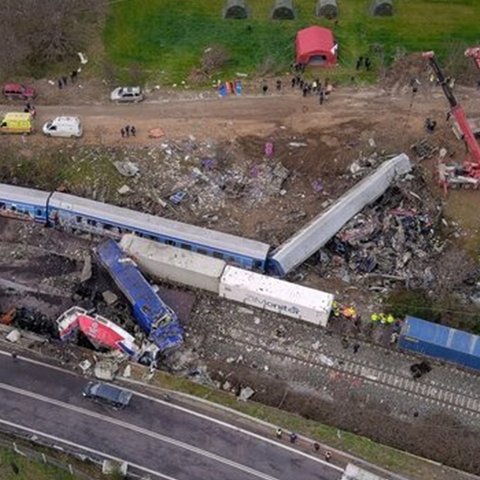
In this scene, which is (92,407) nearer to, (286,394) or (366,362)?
(286,394)

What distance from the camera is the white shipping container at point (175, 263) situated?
191 ft

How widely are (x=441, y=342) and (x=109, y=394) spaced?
2343 cm

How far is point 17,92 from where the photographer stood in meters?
72.2

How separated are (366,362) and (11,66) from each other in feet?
148

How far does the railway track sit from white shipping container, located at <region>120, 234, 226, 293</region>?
4402 mm

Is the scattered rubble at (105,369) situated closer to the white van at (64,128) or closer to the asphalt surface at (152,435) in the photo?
the asphalt surface at (152,435)

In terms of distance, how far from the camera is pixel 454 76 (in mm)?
73750

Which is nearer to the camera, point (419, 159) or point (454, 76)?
point (419, 159)

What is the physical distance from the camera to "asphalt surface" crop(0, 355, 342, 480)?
49062mm

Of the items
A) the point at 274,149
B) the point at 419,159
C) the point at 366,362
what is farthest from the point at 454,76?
the point at 366,362

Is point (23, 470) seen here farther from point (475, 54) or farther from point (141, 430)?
point (475, 54)

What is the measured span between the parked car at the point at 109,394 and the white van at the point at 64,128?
25.6m

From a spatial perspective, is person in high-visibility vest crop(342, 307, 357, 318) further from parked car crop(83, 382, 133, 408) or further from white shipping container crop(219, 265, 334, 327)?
parked car crop(83, 382, 133, 408)

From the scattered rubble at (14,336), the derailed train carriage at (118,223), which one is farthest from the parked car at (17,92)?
the scattered rubble at (14,336)
